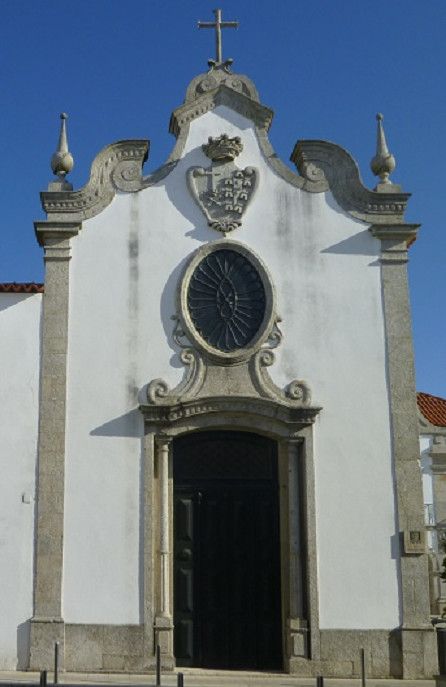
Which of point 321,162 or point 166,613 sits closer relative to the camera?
point 166,613

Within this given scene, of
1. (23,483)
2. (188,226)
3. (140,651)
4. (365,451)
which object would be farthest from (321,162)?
(140,651)

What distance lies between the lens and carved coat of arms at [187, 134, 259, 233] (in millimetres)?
13375

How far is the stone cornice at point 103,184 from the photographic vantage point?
1329 cm

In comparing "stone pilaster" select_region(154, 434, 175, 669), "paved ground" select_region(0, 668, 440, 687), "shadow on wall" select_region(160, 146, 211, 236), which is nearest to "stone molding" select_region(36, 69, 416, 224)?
"shadow on wall" select_region(160, 146, 211, 236)

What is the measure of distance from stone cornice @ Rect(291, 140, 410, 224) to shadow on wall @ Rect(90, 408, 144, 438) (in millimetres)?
4504

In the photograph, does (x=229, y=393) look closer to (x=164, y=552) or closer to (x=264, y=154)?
(x=164, y=552)

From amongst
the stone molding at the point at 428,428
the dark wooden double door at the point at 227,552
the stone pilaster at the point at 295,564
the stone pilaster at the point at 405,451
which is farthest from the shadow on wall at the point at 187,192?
the stone molding at the point at 428,428

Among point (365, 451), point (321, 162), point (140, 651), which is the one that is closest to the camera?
point (140, 651)

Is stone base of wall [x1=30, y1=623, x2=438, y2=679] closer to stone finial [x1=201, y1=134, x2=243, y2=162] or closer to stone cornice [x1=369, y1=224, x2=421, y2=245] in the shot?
stone cornice [x1=369, y1=224, x2=421, y2=245]

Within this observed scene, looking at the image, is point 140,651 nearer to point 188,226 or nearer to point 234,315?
point 234,315

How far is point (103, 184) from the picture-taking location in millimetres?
13477

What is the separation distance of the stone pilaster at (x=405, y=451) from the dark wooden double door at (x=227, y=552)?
1787 millimetres

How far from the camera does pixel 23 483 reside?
12359 millimetres

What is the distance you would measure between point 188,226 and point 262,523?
462cm
